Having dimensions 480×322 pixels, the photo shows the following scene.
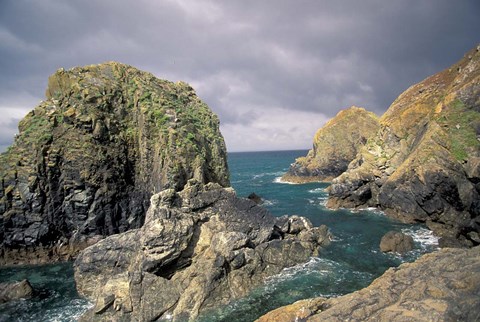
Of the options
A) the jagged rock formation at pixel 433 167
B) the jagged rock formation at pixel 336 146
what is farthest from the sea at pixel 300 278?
the jagged rock formation at pixel 336 146

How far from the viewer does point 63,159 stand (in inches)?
1375

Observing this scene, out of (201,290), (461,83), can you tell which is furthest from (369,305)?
(461,83)

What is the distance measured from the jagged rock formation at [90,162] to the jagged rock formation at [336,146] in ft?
172

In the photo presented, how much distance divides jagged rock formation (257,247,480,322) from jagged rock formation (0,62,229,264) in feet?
73.6

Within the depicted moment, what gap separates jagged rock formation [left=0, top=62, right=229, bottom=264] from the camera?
33219 millimetres

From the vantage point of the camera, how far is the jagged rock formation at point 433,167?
1319 inches

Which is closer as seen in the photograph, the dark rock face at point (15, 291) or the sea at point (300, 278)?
the sea at point (300, 278)

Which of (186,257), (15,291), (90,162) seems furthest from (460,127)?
(15,291)

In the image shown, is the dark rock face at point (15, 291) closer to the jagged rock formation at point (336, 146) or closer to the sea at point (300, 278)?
the sea at point (300, 278)

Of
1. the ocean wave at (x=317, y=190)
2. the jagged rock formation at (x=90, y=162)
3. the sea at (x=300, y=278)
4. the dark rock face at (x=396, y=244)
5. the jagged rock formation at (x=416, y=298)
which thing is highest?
the jagged rock formation at (x=90, y=162)

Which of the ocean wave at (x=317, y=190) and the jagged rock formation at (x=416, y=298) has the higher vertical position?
the jagged rock formation at (x=416, y=298)

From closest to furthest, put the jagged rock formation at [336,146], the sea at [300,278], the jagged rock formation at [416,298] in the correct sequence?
the jagged rock formation at [416,298], the sea at [300,278], the jagged rock formation at [336,146]

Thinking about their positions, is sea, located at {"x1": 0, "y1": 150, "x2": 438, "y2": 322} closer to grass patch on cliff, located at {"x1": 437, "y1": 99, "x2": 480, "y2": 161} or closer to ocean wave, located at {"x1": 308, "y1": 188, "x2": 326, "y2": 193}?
grass patch on cliff, located at {"x1": 437, "y1": 99, "x2": 480, "y2": 161}

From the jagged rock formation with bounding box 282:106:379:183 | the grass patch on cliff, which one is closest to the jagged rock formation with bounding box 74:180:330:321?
the grass patch on cliff
